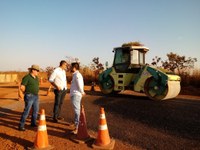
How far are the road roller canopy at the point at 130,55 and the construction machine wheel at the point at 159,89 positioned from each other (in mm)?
1624

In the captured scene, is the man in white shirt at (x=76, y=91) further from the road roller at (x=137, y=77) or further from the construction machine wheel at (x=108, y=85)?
the construction machine wheel at (x=108, y=85)

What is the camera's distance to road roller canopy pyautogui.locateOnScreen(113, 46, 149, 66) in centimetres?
1259

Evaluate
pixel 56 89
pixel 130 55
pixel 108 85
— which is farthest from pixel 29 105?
pixel 108 85

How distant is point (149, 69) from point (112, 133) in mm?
6240

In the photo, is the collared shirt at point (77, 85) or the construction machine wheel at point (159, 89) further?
the construction machine wheel at point (159, 89)

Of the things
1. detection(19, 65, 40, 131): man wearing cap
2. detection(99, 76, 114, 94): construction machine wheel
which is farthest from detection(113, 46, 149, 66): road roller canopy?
detection(19, 65, 40, 131): man wearing cap

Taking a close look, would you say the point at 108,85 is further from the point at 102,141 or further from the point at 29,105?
the point at 102,141

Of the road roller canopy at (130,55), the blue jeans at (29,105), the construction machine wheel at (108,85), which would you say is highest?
the road roller canopy at (130,55)

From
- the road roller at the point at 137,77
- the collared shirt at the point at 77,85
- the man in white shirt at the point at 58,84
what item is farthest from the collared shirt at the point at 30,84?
the road roller at the point at 137,77

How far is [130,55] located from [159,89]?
2.59m

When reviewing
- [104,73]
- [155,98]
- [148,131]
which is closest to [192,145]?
[148,131]

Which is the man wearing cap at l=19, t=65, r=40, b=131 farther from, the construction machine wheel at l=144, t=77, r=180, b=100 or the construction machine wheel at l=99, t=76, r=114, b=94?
the construction machine wheel at l=99, t=76, r=114, b=94

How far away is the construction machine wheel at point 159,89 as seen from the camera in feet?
35.7

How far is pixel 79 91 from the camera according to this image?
227 inches
